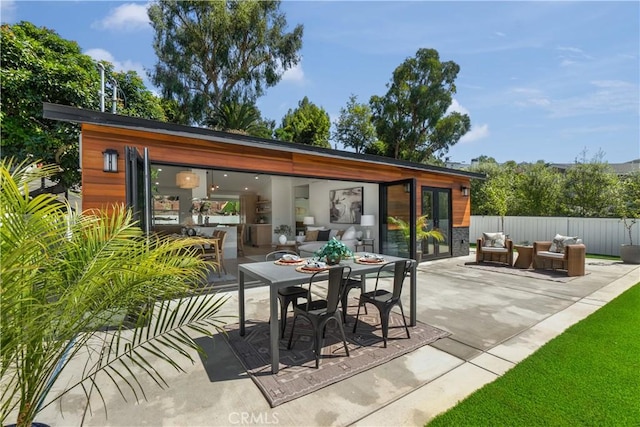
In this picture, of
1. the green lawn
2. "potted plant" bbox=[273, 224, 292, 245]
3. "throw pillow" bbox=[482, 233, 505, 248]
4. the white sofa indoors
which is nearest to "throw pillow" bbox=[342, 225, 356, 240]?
the white sofa indoors

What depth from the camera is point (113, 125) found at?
426cm

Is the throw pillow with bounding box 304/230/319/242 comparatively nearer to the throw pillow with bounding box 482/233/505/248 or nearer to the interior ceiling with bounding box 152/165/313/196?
the interior ceiling with bounding box 152/165/313/196

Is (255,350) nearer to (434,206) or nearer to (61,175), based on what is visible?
(434,206)

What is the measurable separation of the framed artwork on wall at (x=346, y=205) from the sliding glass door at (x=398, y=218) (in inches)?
57.0

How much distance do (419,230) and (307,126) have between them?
12.9m

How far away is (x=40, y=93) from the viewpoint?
743 centimetres

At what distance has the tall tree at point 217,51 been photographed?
547 inches

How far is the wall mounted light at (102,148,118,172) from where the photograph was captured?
444 cm

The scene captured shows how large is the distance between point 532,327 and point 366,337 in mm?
2118

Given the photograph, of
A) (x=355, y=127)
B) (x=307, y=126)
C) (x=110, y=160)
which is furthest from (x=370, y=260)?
(x=355, y=127)

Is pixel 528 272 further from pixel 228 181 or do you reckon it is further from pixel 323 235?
pixel 228 181

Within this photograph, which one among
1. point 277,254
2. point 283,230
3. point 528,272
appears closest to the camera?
point 277,254

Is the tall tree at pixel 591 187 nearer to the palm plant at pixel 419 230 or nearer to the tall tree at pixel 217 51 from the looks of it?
the palm plant at pixel 419 230

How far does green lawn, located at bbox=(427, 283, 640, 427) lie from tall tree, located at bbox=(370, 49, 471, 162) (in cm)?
1686
